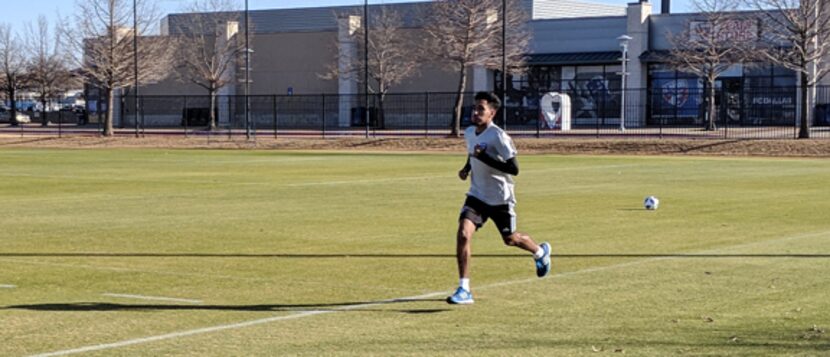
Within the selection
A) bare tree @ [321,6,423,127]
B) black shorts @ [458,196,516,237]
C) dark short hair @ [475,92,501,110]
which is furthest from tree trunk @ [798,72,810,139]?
dark short hair @ [475,92,501,110]

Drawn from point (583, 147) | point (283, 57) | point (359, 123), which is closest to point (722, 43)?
point (583, 147)

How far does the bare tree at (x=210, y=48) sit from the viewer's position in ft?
253

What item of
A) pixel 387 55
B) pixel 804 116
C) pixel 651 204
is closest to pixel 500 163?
pixel 651 204

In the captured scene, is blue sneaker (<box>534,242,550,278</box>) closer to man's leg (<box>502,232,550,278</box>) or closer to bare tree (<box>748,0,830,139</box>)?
man's leg (<box>502,232,550,278</box>)

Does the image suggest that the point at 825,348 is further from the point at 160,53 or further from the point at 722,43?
the point at 160,53

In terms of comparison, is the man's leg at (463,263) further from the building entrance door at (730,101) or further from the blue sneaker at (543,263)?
the building entrance door at (730,101)

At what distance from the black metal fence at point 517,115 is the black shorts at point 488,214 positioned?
136 feet

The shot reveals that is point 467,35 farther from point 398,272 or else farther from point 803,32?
point 398,272

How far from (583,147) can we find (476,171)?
123ft

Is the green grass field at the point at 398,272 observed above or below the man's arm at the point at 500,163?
below

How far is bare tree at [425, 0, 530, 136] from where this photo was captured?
Result: 59906 millimetres

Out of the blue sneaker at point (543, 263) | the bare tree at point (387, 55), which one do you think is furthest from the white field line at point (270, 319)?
the bare tree at point (387, 55)

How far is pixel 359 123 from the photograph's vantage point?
74500mm

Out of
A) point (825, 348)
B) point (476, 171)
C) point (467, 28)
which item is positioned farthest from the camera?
point (467, 28)
